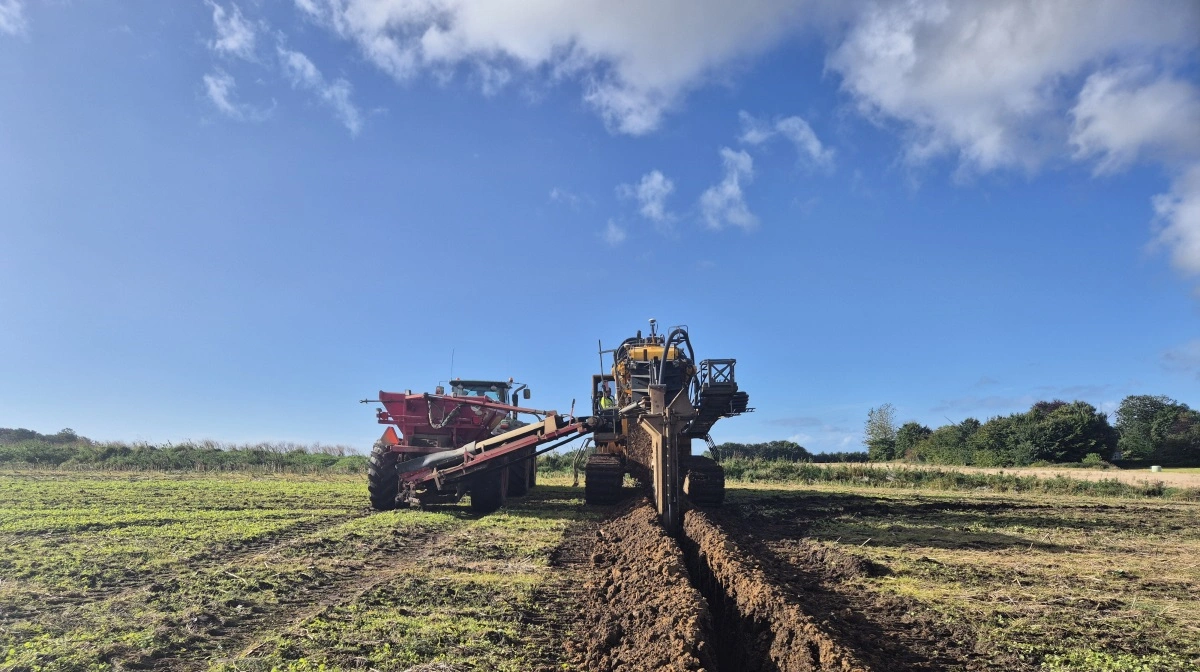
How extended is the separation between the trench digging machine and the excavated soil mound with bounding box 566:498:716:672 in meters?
3.90

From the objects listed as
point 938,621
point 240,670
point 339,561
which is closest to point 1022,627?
point 938,621

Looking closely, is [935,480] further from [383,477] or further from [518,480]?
[383,477]

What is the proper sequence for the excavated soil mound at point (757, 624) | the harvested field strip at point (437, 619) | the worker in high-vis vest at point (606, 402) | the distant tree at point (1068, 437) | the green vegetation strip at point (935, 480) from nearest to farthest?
the excavated soil mound at point (757, 624), the harvested field strip at point (437, 619), the worker in high-vis vest at point (606, 402), the green vegetation strip at point (935, 480), the distant tree at point (1068, 437)

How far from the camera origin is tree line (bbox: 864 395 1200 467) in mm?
38812

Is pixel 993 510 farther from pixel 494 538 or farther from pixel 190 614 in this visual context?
pixel 190 614

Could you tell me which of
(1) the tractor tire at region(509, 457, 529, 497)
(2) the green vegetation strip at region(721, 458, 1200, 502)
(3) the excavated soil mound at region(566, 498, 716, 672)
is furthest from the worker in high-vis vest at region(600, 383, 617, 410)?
(2) the green vegetation strip at region(721, 458, 1200, 502)

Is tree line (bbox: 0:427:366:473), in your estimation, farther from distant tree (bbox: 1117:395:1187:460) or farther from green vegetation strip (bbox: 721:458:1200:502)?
distant tree (bbox: 1117:395:1187:460)

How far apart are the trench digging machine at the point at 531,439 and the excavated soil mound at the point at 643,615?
3.90m

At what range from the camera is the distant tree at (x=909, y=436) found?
48.6 m

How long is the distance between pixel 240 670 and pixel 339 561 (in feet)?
11.8

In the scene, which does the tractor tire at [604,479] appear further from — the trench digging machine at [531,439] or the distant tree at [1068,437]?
the distant tree at [1068,437]

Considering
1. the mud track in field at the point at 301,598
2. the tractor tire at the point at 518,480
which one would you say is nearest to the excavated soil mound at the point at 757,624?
the mud track in field at the point at 301,598

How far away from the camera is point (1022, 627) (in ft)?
18.8

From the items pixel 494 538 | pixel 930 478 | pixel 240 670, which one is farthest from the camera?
pixel 930 478
